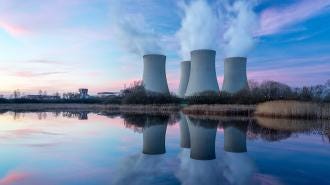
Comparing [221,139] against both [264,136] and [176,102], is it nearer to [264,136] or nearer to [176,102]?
[264,136]

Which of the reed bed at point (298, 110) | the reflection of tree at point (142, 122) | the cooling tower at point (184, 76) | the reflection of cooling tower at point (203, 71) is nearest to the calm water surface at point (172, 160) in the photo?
the reflection of tree at point (142, 122)

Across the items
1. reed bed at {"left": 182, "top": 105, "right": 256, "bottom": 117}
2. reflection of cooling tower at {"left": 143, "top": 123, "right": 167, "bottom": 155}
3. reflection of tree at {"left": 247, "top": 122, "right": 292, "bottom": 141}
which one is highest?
reed bed at {"left": 182, "top": 105, "right": 256, "bottom": 117}

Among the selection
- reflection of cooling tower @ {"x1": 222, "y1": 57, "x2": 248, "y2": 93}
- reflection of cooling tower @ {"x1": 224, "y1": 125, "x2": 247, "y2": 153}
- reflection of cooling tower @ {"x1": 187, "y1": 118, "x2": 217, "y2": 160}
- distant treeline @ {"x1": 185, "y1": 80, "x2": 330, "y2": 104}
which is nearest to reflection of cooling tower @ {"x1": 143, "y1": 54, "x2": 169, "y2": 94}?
distant treeline @ {"x1": 185, "y1": 80, "x2": 330, "y2": 104}

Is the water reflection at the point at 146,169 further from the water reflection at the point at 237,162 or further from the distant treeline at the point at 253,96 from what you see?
the distant treeline at the point at 253,96

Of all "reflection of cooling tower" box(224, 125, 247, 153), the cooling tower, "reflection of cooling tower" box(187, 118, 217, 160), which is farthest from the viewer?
the cooling tower

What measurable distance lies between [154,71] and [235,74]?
4831 mm

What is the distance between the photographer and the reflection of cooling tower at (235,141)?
6881 mm

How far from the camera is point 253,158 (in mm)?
5887

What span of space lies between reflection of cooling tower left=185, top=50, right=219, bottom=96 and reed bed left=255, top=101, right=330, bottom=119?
19.1ft

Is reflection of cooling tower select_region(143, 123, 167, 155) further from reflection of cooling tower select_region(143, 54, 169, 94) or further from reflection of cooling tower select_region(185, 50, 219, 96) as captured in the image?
reflection of cooling tower select_region(143, 54, 169, 94)

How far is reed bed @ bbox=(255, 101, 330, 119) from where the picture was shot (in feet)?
42.0

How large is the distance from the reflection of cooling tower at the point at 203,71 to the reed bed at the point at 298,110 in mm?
5807

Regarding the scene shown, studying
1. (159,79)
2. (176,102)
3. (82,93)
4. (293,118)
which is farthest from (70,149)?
(82,93)

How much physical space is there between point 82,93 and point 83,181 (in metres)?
57.4
